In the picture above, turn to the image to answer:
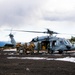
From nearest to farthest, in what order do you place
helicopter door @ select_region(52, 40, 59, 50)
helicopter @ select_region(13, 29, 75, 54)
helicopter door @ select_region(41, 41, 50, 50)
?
1. helicopter @ select_region(13, 29, 75, 54)
2. helicopter door @ select_region(52, 40, 59, 50)
3. helicopter door @ select_region(41, 41, 50, 50)

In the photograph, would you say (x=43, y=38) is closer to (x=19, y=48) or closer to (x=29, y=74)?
(x=19, y=48)

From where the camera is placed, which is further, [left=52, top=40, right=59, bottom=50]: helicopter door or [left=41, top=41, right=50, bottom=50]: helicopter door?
[left=41, top=41, right=50, bottom=50]: helicopter door

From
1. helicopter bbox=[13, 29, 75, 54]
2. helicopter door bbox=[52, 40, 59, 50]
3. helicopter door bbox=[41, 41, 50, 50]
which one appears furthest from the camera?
helicopter door bbox=[41, 41, 50, 50]

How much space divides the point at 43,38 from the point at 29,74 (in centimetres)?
4079

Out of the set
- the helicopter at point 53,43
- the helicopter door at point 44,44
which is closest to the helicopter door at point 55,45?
the helicopter at point 53,43

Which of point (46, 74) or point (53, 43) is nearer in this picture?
point (46, 74)

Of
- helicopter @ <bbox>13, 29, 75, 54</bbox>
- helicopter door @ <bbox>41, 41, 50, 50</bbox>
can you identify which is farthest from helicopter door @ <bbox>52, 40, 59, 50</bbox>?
helicopter door @ <bbox>41, 41, 50, 50</bbox>

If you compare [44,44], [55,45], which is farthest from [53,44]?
[44,44]

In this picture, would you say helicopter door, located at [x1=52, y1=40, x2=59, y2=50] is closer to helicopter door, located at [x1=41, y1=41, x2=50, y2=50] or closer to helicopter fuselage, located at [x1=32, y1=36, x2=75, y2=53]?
helicopter fuselage, located at [x1=32, y1=36, x2=75, y2=53]

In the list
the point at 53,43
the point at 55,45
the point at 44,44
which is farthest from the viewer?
the point at 44,44

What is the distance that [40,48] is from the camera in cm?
5875

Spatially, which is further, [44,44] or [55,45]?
[44,44]

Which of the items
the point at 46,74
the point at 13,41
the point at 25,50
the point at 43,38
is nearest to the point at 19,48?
the point at 25,50

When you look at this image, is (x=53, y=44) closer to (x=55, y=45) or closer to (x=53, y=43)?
(x=53, y=43)
